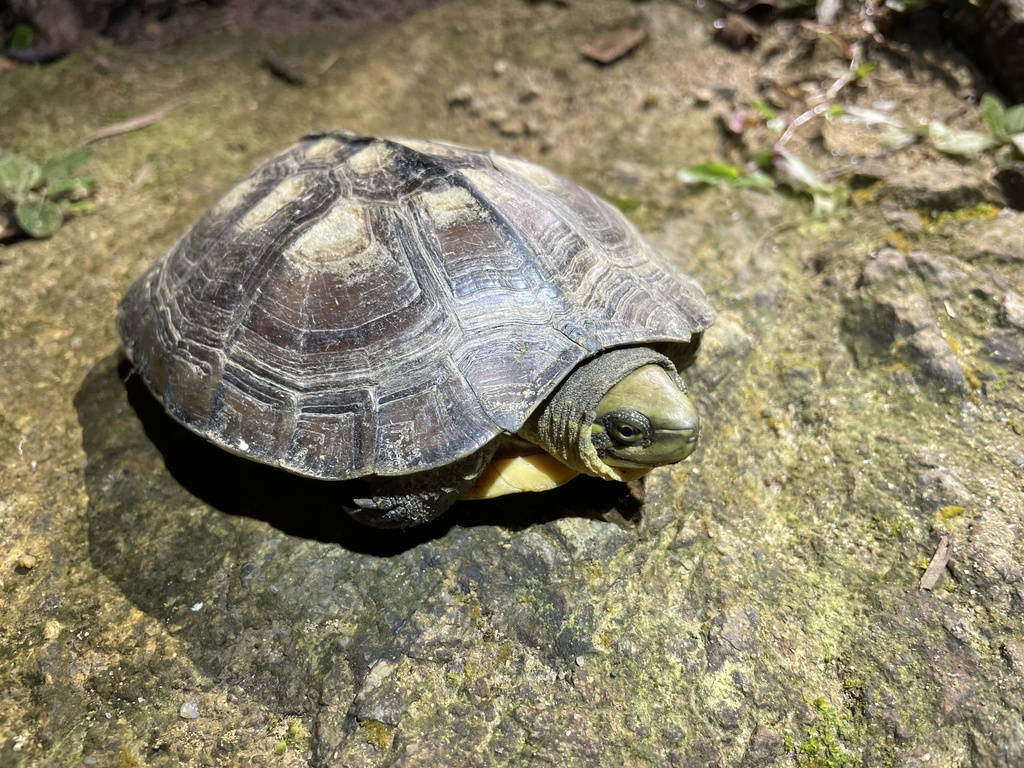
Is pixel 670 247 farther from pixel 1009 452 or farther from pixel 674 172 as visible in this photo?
pixel 1009 452

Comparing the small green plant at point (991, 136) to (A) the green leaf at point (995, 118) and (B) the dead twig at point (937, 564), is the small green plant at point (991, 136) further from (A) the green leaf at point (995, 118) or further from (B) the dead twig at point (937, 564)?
(B) the dead twig at point (937, 564)

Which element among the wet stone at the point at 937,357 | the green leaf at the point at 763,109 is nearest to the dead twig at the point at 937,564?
the wet stone at the point at 937,357

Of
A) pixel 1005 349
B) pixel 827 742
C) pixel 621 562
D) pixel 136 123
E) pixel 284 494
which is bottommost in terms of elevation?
pixel 136 123

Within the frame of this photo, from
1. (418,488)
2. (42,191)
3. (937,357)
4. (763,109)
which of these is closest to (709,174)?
(763,109)

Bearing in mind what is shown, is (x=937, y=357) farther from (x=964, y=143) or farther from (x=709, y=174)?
(x=709, y=174)

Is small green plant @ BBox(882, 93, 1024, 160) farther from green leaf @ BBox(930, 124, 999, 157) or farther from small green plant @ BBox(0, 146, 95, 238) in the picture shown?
small green plant @ BBox(0, 146, 95, 238)

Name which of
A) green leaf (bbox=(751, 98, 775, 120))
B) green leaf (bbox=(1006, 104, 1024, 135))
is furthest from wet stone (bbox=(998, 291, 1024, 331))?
green leaf (bbox=(751, 98, 775, 120))
